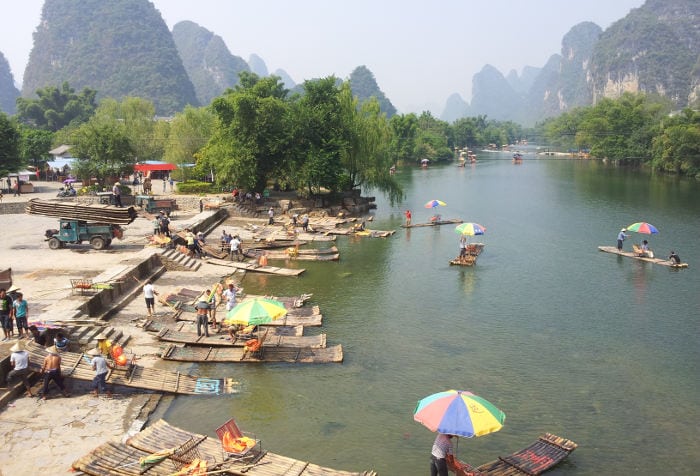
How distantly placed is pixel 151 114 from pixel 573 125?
12133cm

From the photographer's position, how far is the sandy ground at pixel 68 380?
46.5ft

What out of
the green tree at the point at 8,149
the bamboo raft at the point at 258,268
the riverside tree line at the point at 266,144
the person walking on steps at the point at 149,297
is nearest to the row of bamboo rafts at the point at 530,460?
the person walking on steps at the point at 149,297

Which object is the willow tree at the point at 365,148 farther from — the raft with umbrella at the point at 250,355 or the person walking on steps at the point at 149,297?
the raft with umbrella at the point at 250,355

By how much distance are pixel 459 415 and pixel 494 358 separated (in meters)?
9.07

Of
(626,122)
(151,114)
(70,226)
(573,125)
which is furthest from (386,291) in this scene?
(573,125)

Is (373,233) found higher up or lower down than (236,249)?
lower down

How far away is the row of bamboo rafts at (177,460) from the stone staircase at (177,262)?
18.1 meters

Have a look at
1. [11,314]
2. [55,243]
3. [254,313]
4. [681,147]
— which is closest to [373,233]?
[55,243]

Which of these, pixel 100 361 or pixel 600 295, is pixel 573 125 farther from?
pixel 100 361

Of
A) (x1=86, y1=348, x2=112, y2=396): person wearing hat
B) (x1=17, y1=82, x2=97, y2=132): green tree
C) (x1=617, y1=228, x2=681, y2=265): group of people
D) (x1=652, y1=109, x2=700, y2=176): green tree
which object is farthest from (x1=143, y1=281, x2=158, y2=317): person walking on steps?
(x1=17, y1=82, x2=97, y2=132): green tree

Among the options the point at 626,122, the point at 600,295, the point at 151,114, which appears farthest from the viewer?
the point at 626,122

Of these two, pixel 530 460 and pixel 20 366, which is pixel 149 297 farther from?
pixel 530 460

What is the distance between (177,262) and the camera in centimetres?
3189

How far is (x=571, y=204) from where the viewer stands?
203ft
